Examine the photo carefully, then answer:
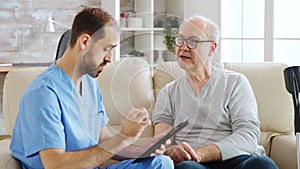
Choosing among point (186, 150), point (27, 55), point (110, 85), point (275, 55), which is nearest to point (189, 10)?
point (275, 55)

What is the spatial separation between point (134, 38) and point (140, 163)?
50 cm

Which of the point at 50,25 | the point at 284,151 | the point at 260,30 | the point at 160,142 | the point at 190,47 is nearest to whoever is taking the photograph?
the point at 160,142

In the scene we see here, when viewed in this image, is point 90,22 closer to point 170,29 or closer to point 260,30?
point 170,29

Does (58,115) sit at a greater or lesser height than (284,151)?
greater

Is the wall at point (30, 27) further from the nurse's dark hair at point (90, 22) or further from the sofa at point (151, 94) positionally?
the nurse's dark hair at point (90, 22)

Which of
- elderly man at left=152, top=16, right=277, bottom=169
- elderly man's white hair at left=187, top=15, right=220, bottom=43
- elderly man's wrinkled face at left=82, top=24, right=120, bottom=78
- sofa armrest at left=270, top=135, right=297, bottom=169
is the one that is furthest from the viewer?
sofa armrest at left=270, top=135, right=297, bottom=169

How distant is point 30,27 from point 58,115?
10.3ft

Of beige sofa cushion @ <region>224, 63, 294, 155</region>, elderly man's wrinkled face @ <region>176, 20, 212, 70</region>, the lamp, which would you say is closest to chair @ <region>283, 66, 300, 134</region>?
elderly man's wrinkled face @ <region>176, 20, 212, 70</region>

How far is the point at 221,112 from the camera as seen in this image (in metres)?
2.48

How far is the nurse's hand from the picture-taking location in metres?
1.88

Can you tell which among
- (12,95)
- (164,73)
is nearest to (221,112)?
(164,73)

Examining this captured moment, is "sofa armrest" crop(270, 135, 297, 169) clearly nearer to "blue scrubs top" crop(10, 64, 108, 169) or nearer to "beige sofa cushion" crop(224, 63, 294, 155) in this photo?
"beige sofa cushion" crop(224, 63, 294, 155)

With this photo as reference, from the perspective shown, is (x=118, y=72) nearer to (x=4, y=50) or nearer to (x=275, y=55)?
(x=275, y=55)

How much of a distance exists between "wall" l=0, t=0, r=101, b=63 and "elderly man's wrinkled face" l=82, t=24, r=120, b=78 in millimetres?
3184
